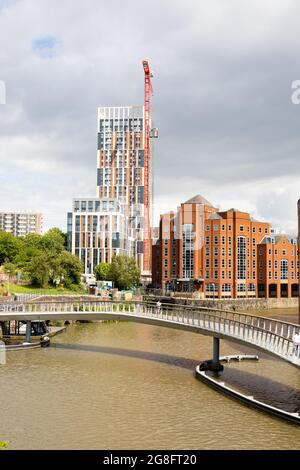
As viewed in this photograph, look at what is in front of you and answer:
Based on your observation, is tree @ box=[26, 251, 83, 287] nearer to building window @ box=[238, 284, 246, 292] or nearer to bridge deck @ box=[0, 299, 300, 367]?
building window @ box=[238, 284, 246, 292]

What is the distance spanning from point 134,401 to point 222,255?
226 ft

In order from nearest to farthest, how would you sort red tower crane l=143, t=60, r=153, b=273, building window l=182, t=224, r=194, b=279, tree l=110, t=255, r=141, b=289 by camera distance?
building window l=182, t=224, r=194, b=279
tree l=110, t=255, r=141, b=289
red tower crane l=143, t=60, r=153, b=273

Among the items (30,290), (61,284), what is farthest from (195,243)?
(30,290)

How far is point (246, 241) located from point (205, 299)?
13.9 metres

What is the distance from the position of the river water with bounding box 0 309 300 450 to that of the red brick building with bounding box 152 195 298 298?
2054 inches

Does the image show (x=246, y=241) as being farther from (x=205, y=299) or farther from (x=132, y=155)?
(x=132, y=155)

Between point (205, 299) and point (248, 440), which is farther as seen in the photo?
point (205, 299)

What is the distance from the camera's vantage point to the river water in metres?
19.3

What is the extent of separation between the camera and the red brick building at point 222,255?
91938mm

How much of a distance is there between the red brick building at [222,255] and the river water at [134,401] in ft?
171

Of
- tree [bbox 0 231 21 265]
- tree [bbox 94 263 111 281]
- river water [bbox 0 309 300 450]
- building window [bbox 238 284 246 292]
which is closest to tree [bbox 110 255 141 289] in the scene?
tree [bbox 94 263 111 281]

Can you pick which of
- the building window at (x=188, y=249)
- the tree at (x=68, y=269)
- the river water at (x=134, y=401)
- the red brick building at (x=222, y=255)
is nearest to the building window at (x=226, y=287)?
the red brick building at (x=222, y=255)
